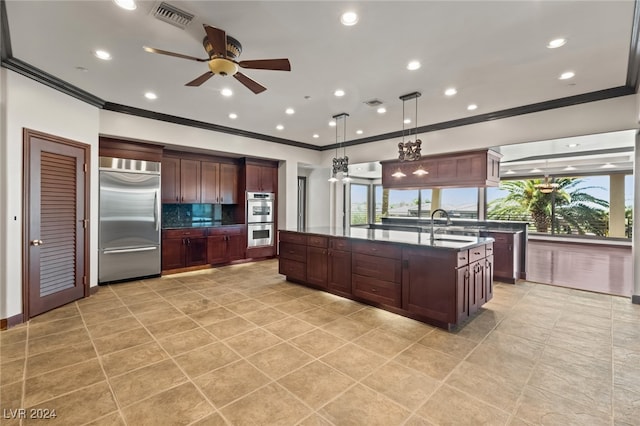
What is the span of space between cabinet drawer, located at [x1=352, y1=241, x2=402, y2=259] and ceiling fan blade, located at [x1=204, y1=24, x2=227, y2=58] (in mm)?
2633

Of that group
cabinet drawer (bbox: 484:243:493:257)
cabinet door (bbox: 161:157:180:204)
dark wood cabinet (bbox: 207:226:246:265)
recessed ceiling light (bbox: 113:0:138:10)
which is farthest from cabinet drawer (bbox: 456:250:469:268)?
cabinet door (bbox: 161:157:180:204)

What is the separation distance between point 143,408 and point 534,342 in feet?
11.1

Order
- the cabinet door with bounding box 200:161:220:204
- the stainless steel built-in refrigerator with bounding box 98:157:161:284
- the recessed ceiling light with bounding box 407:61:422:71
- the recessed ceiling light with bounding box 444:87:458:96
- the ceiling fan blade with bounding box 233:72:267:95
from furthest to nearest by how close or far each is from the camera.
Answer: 1. the cabinet door with bounding box 200:161:220:204
2. the stainless steel built-in refrigerator with bounding box 98:157:161:284
3. the recessed ceiling light with bounding box 444:87:458:96
4. the recessed ceiling light with bounding box 407:61:422:71
5. the ceiling fan blade with bounding box 233:72:267:95

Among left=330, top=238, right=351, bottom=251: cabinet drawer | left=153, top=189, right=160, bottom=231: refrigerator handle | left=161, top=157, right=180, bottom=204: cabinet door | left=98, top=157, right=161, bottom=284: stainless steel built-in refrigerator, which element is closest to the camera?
left=330, top=238, right=351, bottom=251: cabinet drawer

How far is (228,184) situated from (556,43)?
586 centimetres

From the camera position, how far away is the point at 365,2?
2.17 metres

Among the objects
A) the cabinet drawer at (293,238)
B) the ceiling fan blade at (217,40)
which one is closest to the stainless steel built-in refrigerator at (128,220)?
the cabinet drawer at (293,238)

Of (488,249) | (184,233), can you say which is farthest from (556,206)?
(184,233)

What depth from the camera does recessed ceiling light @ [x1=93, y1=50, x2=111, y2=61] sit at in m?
2.95

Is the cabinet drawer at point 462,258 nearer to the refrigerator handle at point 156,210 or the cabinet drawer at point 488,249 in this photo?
the cabinet drawer at point 488,249

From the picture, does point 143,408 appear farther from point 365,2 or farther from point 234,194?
point 234,194

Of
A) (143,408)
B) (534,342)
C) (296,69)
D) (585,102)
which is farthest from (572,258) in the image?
(143,408)

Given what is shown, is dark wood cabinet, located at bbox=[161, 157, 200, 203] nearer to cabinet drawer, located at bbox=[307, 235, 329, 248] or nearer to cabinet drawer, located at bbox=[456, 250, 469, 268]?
cabinet drawer, located at bbox=[307, 235, 329, 248]

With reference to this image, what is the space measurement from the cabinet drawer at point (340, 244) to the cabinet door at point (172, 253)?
3.17 metres
